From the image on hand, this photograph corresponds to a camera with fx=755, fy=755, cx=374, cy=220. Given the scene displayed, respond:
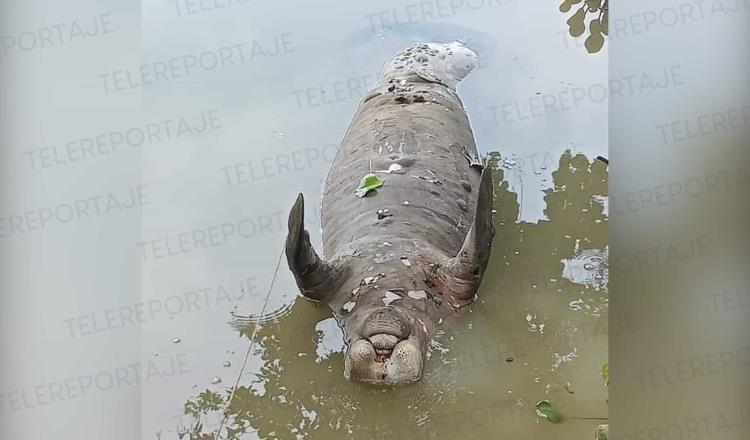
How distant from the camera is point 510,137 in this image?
2.74 metres

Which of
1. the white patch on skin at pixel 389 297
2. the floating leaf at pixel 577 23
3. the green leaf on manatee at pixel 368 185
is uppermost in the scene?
the floating leaf at pixel 577 23

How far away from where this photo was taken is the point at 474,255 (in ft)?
6.45

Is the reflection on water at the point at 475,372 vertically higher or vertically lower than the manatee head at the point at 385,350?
lower

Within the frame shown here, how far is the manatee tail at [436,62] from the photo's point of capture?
298 cm

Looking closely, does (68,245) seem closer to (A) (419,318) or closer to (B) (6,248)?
(B) (6,248)

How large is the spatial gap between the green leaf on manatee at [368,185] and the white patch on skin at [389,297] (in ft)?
1.52

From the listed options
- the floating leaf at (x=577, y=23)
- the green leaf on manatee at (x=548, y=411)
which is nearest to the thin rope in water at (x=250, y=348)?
the green leaf on manatee at (x=548, y=411)

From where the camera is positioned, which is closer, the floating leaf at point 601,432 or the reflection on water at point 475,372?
the floating leaf at point 601,432

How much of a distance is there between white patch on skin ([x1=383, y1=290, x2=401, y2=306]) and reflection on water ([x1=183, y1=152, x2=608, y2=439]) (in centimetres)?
22

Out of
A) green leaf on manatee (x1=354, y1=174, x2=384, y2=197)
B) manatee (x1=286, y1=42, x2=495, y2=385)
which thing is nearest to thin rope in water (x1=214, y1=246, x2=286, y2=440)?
manatee (x1=286, y1=42, x2=495, y2=385)

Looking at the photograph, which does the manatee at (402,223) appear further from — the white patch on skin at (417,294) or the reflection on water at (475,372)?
the reflection on water at (475,372)

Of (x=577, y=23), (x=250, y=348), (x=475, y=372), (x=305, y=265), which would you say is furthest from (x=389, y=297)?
(x=577, y=23)

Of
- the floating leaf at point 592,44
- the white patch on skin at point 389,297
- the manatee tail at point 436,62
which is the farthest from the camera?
the manatee tail at point 436,62

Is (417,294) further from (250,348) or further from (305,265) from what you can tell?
(250,348)
